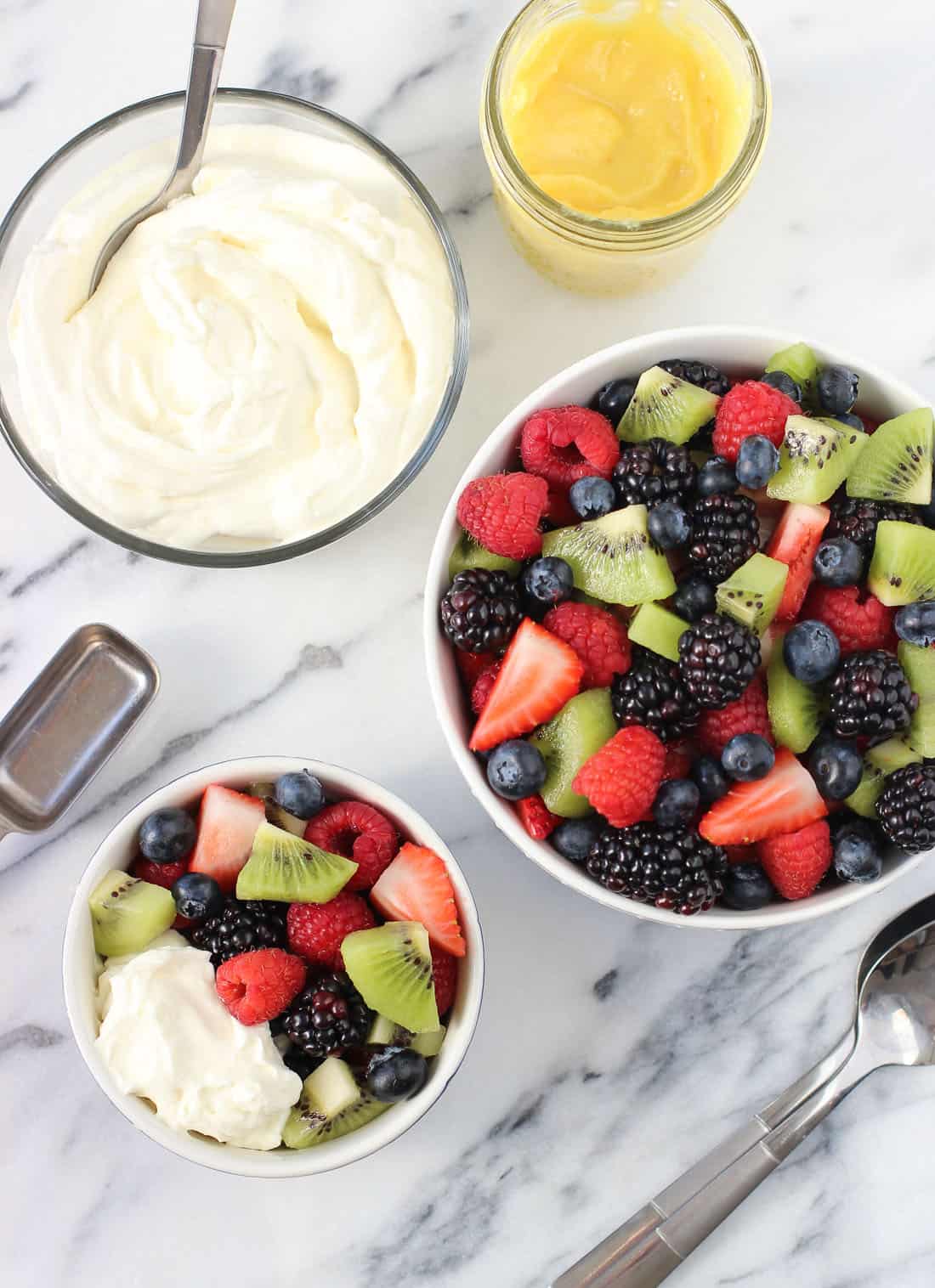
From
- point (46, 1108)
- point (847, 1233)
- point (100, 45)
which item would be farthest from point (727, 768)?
point (100, 45)

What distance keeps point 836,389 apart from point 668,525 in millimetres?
338

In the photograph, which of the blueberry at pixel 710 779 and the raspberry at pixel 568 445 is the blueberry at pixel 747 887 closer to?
the blueberry at pixel 710 779

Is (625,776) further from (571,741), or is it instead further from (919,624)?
(919,624)

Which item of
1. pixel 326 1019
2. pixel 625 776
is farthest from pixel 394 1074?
pixel 625 776

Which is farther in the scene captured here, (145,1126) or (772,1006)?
(772,1006)

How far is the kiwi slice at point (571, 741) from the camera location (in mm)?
1535

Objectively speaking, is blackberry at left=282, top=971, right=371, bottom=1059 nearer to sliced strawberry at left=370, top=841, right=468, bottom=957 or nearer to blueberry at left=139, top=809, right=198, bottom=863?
sliced strawberry at left=370, top=841, right=468, bottom=957

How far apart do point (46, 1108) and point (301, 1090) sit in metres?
0.57

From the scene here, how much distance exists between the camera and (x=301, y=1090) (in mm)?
1652

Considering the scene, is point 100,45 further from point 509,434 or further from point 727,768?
point 727,768

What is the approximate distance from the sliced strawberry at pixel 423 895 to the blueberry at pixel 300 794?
0.15 metres

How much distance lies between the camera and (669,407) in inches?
62.5

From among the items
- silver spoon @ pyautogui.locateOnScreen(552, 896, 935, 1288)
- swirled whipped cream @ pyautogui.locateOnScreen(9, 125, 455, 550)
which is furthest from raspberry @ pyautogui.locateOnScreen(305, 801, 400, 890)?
silver spoon @ pyautogui.locateOnScreen(552, 896, 935, 1288)

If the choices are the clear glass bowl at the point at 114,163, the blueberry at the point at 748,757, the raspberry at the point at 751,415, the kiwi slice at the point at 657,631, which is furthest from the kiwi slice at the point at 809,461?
the clear glass bowl at the point at 114,163
